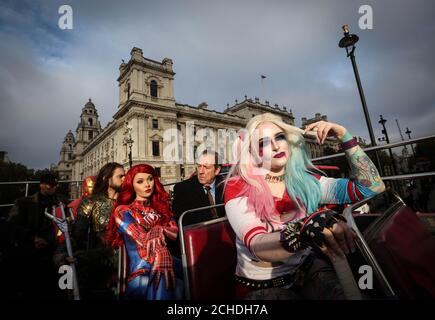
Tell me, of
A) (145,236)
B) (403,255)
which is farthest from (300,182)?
(145,236)

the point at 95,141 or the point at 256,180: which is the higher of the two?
the point at 95,141

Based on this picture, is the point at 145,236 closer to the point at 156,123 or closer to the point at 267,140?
the point at 267,140

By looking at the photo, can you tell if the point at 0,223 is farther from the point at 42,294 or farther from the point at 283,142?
the point at 283,142

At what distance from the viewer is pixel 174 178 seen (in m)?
28.0

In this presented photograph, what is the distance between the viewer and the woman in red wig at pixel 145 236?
169cm

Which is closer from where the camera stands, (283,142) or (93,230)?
(283,142)

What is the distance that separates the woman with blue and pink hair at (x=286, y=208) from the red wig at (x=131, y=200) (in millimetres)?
1089

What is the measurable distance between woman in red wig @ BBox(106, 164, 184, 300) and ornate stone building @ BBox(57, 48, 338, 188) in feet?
73.7

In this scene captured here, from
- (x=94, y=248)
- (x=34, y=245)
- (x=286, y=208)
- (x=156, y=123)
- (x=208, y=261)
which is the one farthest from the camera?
(x=156, y=123)

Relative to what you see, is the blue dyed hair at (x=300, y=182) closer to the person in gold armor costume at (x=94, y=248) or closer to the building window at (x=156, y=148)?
the person in gold armor costume at (x=94, y=248)

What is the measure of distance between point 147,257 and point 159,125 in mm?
29044

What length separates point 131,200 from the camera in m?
2.16

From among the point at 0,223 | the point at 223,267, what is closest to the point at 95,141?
the point at 0,223
